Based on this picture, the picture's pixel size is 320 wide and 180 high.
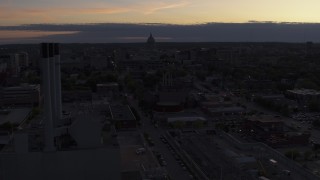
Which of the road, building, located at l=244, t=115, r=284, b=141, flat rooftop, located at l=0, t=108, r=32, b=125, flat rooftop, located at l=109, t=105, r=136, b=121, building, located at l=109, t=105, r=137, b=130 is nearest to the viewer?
the road

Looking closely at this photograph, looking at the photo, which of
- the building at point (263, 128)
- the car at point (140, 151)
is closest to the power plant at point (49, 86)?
the car at point (140, 151)

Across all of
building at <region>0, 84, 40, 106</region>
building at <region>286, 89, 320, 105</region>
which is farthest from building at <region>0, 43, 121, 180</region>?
building at <region>286, 89, 320, 105</region>

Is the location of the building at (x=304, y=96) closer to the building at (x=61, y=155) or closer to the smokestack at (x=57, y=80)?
the smokestack at (x=57, y=80)

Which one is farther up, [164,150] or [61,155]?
[61,155]

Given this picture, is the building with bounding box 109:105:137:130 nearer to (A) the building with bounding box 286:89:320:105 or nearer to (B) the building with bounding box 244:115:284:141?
(B) the building with bounding box 244:115:284:141

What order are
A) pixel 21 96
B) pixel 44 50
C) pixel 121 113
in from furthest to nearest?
pixel 21 96 → pixel 121 113 → pixel 44 50

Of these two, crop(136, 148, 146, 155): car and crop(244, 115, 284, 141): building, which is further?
crop(244, 115, 284, 141): building

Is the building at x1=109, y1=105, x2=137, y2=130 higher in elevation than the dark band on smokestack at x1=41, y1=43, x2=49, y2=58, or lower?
lower

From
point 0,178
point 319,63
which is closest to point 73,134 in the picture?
point 0,178

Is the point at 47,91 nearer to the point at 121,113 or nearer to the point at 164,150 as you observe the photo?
the point at 164,150

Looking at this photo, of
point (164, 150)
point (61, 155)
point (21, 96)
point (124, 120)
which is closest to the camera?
point (61, 155)

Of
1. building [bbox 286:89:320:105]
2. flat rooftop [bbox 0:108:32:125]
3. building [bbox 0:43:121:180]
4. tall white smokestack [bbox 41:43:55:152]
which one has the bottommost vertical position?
flat rooftop [bbox 0:108:32:125]

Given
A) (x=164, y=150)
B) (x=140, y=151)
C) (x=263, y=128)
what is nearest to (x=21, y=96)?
(x=164, y=150)

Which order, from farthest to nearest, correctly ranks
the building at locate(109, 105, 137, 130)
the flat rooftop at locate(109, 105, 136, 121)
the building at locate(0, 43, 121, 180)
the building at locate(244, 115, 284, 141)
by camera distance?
the flat rooftop at locate(109, 105, 136, 121) < the building at locate(109, 105, 137, 130) < the building at locate(244, 115, 284, 141) < the building at locate(0, 43, 121, 180)
